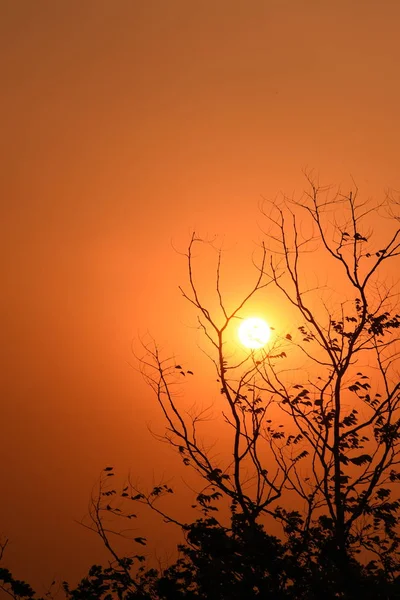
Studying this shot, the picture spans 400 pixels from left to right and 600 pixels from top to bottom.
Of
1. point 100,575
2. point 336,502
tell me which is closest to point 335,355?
point 336,502

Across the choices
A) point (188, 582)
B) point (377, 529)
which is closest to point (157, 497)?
point (188, 582)

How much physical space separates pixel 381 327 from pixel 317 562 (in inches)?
149

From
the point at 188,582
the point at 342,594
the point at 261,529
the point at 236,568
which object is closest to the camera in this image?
the point at 342,594

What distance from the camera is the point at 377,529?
37.4ft

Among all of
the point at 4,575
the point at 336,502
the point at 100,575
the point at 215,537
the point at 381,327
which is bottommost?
the point at 4,575

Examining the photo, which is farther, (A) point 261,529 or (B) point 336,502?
(A) point 261,529

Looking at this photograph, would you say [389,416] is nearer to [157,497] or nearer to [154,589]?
[157,497]

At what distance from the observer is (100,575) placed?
1174cm

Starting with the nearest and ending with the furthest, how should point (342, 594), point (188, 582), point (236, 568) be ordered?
point (342, 594) → point (236, 568) → point (188, 582)

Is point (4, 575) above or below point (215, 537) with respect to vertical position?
below

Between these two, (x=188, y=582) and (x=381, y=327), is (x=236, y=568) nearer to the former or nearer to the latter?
(x=188, y=582)

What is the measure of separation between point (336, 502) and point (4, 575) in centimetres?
613

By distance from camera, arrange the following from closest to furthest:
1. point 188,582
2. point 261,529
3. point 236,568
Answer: point 236,568 < point 261,529 < point 188,582

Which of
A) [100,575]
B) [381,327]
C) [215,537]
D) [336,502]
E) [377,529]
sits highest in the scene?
[381,327]
